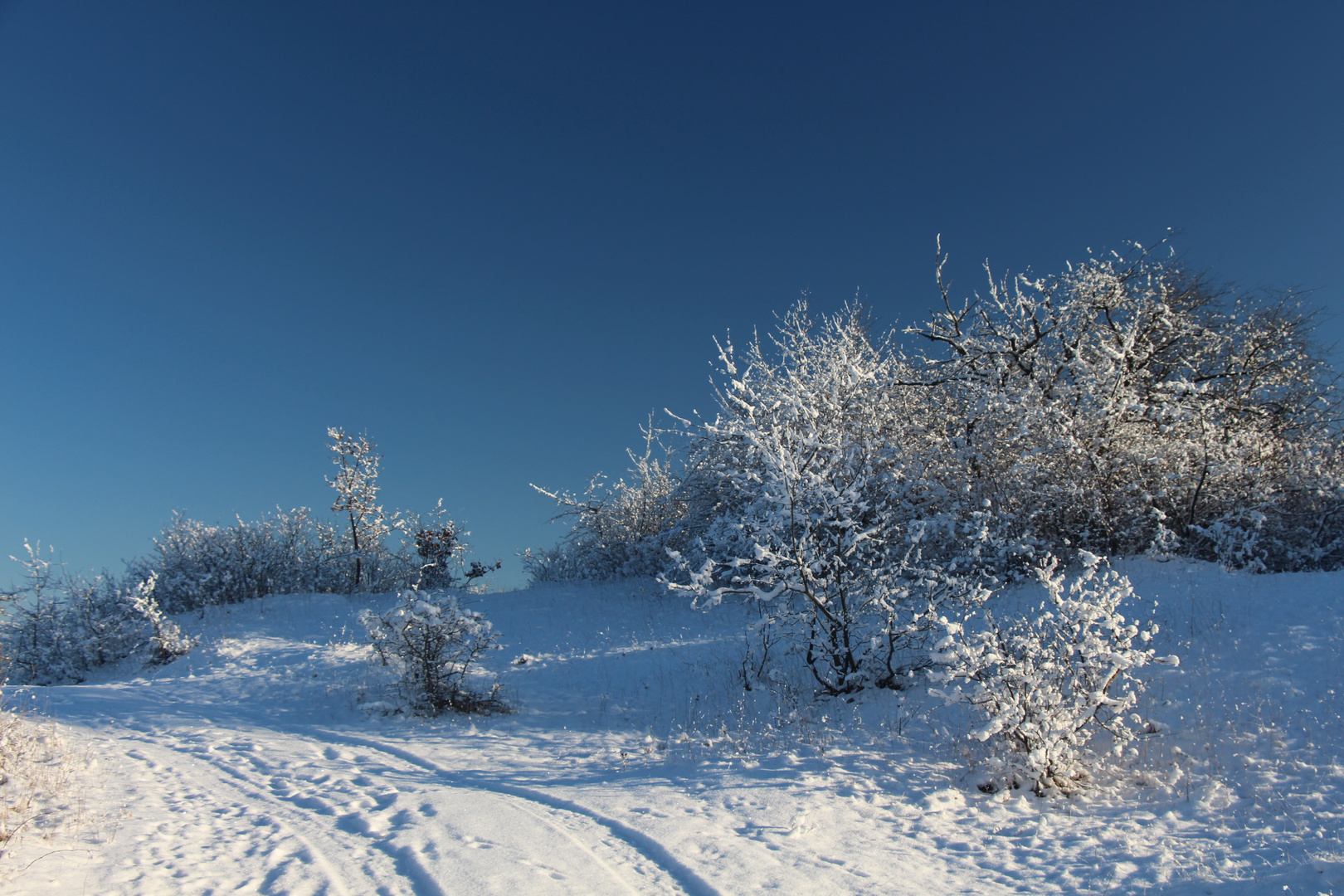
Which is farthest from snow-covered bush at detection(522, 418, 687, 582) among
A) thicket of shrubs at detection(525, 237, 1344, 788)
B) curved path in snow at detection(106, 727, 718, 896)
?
curved path in snow at detection(106, 727, 718, 896)

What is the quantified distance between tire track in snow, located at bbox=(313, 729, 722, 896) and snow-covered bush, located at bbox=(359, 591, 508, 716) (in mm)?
1453

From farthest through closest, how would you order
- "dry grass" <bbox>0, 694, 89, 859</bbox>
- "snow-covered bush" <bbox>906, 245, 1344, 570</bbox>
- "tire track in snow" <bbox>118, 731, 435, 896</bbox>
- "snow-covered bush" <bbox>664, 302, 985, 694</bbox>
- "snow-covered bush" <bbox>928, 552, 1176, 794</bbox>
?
"snow-covered bush" <bbox>906, 245, 1344, 570</bbox> < "snow-covered bush" <bbox>664, 302, 985, 694</bbox> < "snow-covered bush" <bbox>928, 552, 1176, 794</bbox> < "dry grass" <bbox>0, 694, 89, 859</bbox> < "tire track in snow" <bbox>118, 731, 435, 896</bbox>

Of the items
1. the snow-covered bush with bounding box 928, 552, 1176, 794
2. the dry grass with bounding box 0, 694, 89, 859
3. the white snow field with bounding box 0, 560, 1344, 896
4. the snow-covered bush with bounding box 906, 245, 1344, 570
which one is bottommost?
the white snow field with bounding box 0, 560, 1344, 896

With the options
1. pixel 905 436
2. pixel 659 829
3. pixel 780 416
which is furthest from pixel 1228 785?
pixel 905 436

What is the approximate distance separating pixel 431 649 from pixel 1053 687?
7.85 m

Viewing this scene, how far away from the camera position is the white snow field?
393 centimetres

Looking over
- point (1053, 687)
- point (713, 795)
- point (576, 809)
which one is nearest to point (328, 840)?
point (576, 809)

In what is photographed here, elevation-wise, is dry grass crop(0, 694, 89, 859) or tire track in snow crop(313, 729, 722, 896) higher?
dry grass crop(0, 694, 89, 859)

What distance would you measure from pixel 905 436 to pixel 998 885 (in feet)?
37.5

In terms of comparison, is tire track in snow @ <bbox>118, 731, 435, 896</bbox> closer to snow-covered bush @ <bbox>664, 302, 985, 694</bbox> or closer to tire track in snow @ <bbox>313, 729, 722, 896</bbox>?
tire track in snow @ <bbox>313, 729, 722, 896</bbox>

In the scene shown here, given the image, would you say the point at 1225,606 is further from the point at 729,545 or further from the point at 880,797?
the point at 729,545

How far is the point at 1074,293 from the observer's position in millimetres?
14656

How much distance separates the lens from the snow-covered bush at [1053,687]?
5.14m

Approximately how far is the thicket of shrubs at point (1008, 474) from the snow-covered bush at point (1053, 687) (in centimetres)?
3
